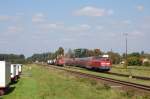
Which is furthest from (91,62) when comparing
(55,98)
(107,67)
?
(55,98)

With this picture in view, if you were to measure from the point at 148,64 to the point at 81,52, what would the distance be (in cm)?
1884

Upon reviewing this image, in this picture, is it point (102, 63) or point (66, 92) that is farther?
point (102, 63)

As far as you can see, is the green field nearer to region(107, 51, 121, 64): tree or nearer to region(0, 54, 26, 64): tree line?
region(0, 54, 26, 64): tree line

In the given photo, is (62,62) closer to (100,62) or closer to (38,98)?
(100,62)

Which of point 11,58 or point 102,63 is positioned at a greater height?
point 11,58

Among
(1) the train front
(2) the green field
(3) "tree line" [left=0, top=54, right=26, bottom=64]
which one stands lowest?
(2) the green field

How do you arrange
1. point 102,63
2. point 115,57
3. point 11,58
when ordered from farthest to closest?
1. point 115,57
2. point 11,58
3. point 102,63

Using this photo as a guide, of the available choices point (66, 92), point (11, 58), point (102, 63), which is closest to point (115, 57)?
point (11, 58)

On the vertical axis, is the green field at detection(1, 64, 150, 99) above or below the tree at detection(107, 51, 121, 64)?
below

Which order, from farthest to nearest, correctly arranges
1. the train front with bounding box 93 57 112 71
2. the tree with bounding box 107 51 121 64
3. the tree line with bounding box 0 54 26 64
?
1. the tree with bounding box 107 51 121 64
2. the train front with bounding box 93 57 112 71
3. the tree line with bounding box 0 54 26 64

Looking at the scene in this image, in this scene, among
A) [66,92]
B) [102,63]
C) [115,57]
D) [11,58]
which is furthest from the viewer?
[115,57]

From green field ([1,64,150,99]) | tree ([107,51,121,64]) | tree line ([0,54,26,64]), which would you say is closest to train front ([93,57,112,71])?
tree line ([0,54,26,64])

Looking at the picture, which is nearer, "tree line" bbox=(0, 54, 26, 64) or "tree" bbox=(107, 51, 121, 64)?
"tree line" bbox=(0, 54, 26, 64)

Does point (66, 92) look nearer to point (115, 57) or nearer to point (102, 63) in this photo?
point (102, 63)
